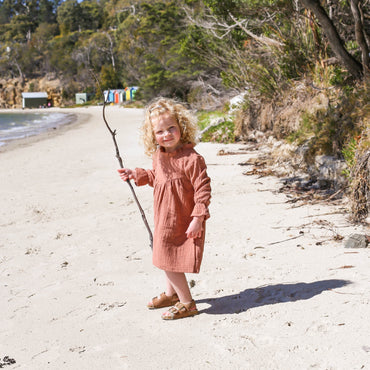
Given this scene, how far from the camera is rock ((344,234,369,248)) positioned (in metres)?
3.41

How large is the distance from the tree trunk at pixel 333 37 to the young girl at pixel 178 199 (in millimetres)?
3008

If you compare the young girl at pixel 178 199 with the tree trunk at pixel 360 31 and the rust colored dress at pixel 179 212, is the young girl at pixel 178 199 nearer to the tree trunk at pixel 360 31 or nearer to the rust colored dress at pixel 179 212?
the rust colored dress at pixel 179 212

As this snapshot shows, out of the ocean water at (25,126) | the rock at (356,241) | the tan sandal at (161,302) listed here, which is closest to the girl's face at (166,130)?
the tan sandal at (161,302)

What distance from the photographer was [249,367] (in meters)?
2.07

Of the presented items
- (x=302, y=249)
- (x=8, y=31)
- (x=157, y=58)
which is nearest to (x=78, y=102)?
(x=157, y=58)

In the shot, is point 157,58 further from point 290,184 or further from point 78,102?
point 78,102

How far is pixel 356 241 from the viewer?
11.3 ft

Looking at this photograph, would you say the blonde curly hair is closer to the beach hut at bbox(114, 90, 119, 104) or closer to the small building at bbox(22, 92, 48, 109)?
the beach hut at bbox(114, 90, 119, 104)

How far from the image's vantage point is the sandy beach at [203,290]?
225cm

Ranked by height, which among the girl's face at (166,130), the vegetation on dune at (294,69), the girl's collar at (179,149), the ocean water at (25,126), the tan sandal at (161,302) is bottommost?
the tan sandal at (161,302)

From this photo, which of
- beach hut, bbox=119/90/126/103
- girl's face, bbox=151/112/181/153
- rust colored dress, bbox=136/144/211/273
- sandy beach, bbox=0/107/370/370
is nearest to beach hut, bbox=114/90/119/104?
beach hut, bbox=119/90/126/103

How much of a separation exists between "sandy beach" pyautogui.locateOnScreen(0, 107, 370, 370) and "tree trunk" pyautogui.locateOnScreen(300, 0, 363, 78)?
1963 millimetres

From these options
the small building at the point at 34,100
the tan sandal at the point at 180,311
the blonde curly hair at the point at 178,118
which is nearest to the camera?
the tan sandal at the point at 180,311

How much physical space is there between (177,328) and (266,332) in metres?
0.56
